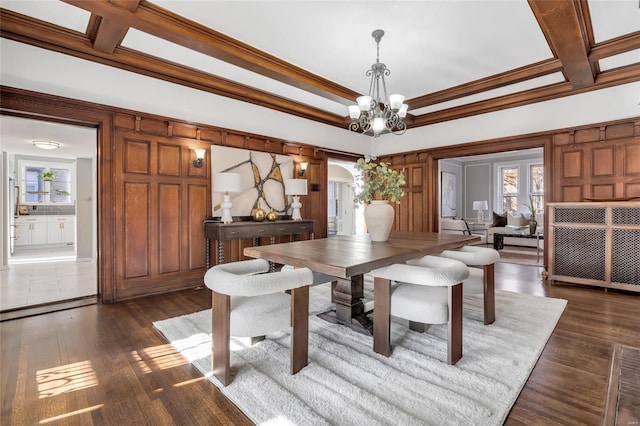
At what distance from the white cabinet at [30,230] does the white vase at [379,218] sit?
30.8 ft

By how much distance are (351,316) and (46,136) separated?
250 inches

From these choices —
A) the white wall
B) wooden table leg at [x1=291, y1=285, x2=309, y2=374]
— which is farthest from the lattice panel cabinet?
wooden table leg at [x1=291, y1=285, x2=309, y2=374]

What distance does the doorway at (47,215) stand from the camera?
13.2ft

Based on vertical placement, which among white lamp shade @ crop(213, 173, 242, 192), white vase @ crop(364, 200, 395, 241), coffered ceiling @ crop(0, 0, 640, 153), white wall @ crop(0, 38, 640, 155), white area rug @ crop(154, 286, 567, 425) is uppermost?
coffered ceiling @ crop(0, 0, 640, 153)

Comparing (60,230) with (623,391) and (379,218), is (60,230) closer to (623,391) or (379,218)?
(379,218)

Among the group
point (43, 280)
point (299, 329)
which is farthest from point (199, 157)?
point (299, 329)

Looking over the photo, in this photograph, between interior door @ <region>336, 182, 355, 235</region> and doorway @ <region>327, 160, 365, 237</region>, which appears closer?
doorway @ <region>327, 160, 365, 237</region>

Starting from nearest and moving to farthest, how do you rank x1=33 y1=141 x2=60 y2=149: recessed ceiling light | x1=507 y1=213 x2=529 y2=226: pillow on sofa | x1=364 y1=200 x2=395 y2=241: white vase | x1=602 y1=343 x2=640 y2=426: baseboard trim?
x1=602 y1=343 x2=640 y2=426: baseboard trim, x1=364 y1=200 x2=395 y2=241: white vase, x1=33 y1=141 x2=60 y2=149: recessed ceiling light, x1=507 y1=213 x2=529 y2=226: pillow on sofa

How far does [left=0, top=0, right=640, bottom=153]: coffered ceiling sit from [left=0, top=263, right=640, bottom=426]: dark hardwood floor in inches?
95.5

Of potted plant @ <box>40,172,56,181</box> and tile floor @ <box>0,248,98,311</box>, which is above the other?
potted plant @ <box>40,172,56,181</box>

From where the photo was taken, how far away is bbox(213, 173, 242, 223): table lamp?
4.06 meters

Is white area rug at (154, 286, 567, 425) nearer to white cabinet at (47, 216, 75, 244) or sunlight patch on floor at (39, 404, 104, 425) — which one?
sunlight patch on floor at (39, 404, 104, 425)

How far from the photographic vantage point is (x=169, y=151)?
3.94m

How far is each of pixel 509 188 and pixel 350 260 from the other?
32.8ft
